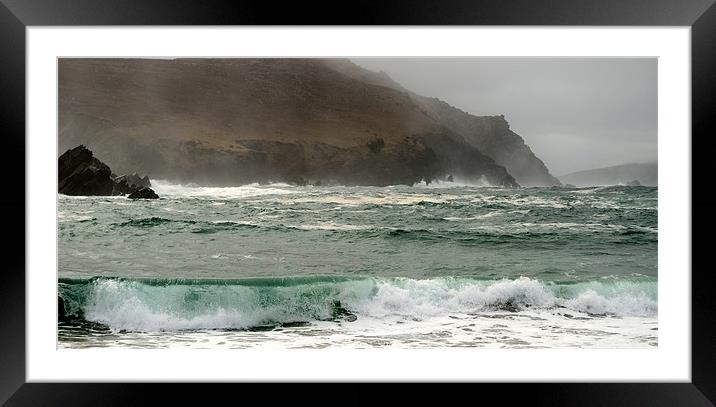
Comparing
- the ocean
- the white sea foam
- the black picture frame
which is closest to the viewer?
the black picture frame

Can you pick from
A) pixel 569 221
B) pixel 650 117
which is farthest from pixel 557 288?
pixel 650 117

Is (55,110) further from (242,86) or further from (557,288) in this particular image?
(557,288)

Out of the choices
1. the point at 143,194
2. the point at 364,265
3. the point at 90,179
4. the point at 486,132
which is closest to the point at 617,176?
the point at 486,132

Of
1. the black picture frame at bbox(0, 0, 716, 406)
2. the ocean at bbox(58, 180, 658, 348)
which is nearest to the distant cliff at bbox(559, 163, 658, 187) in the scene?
the ocean at bbox(58, 180, 658, 348)

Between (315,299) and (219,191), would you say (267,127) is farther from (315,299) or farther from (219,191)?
(315,299)

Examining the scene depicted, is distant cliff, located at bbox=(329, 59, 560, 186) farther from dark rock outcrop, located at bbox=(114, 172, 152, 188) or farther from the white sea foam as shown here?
dark rock outcrop, located at bbox=(114, 172, 152, 188)
